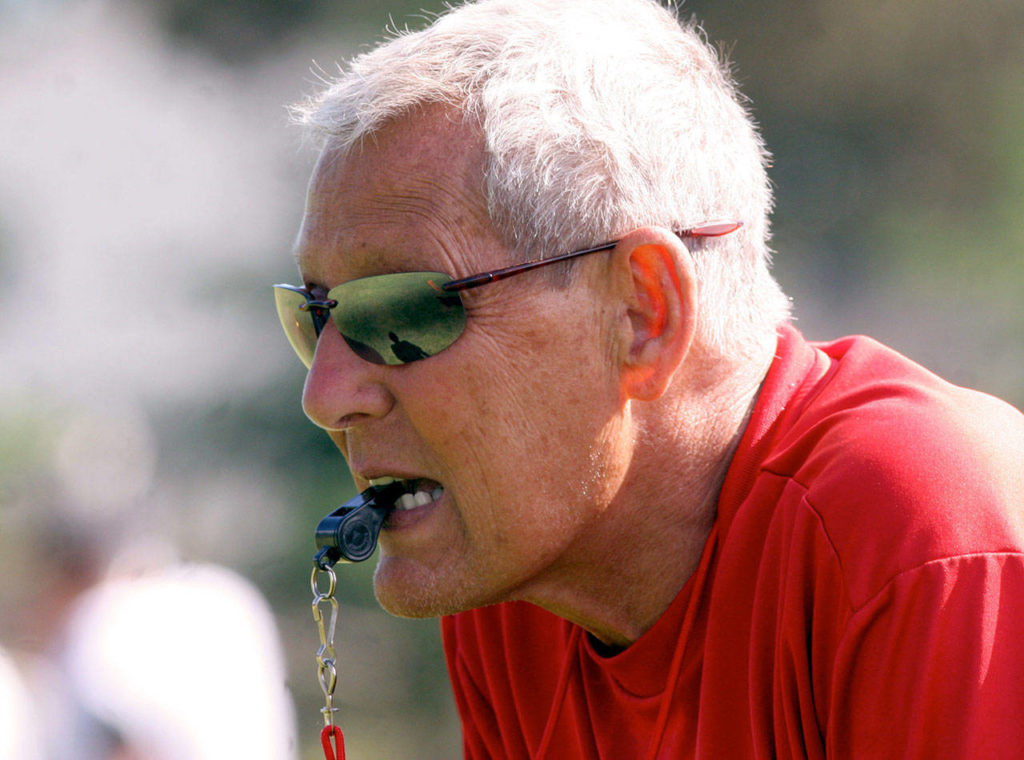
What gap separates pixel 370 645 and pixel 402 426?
3.67 m

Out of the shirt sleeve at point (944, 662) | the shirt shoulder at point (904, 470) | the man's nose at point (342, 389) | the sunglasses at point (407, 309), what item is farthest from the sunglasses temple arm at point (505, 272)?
the shirt sleeve at point (944, 662)

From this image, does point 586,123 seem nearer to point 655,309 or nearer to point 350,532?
point 655,309

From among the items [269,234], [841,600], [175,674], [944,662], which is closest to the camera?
[944,662]

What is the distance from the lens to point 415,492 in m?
1.96

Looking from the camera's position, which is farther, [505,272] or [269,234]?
[269,234]

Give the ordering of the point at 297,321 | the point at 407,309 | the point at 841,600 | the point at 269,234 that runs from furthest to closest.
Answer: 1. the point at 269,234
2. the point at 297,321
3. the point at 407,309
4. the point at 841,600

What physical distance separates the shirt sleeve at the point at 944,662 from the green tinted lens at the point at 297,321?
1094mm

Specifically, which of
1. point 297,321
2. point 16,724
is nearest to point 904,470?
point 297,321

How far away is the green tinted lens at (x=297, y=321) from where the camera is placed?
2.04 metres

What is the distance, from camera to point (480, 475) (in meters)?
1.86

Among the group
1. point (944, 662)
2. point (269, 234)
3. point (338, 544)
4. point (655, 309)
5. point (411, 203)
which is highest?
point (269, 234)

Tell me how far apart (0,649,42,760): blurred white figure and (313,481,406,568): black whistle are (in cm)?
207

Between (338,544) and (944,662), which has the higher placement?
(338,544)

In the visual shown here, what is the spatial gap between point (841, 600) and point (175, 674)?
2474mm
